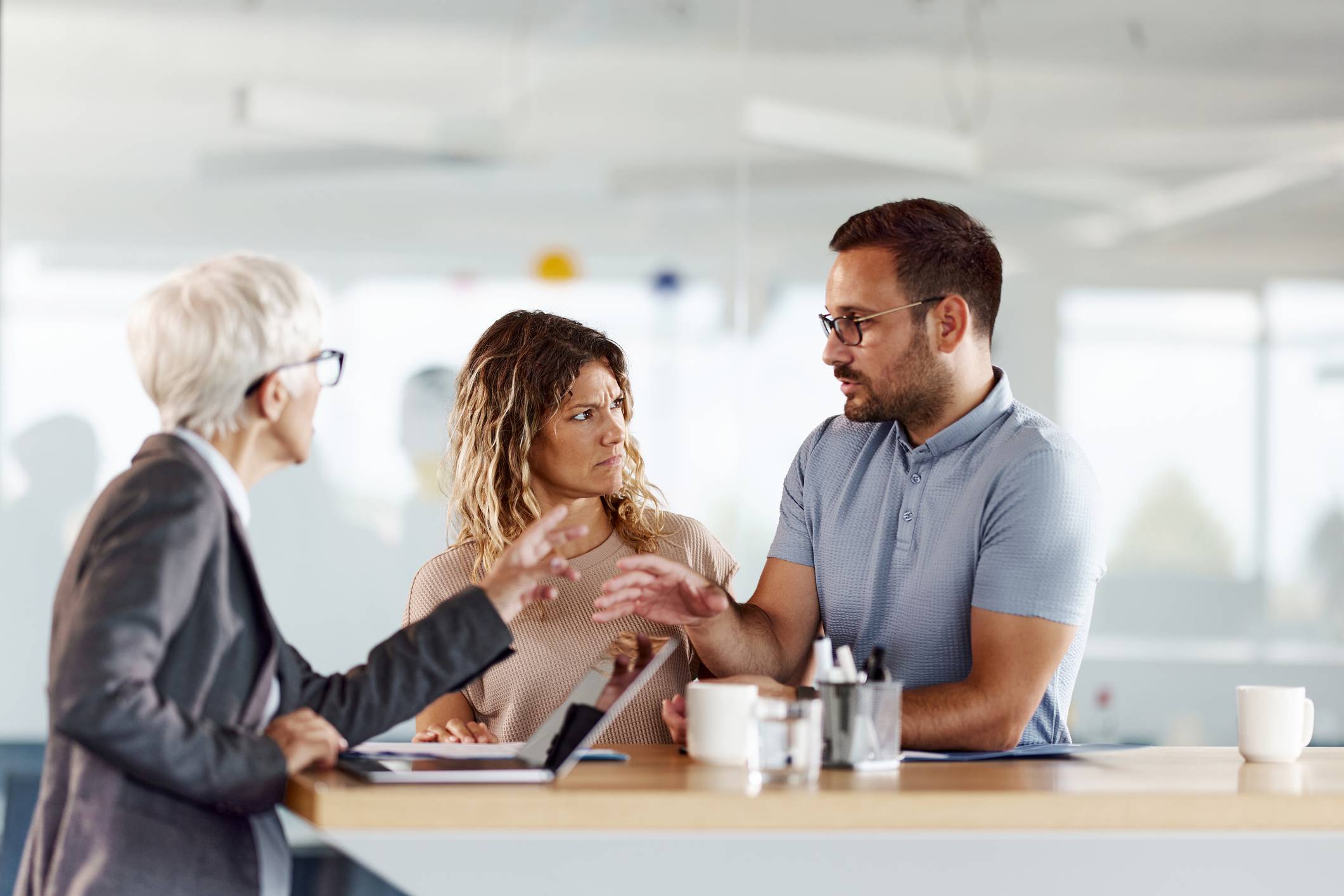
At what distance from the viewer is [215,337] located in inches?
64.7

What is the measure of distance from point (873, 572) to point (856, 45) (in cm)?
254

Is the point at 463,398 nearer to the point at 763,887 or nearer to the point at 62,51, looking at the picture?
the point at 763,887

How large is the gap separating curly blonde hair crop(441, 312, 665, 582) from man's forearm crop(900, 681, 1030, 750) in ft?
2.26

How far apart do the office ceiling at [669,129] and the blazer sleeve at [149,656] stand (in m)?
2.66

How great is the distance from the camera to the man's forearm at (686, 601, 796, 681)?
2342 millimetres

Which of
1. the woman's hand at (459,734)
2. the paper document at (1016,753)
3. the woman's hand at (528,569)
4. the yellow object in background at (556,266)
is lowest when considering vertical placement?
the woman's hand at (459,734)

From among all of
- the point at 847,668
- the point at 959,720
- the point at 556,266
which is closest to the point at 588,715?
the point at 847,668

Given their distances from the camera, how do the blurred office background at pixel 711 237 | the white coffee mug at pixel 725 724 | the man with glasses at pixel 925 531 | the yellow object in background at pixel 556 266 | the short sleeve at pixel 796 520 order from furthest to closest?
1. the yellow object in background at pixel 556 266
2. the blurred office background at pixel 711 237
3. the short sleeve at pixel 796 520
4. the man with glasses at pixel 925 531
5. the white coffee mug at pixel 725 724

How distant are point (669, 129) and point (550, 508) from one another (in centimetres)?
203

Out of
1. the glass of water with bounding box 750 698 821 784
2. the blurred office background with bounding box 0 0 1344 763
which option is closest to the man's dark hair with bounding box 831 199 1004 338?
the glass of water with bounding box 750 698 821 784

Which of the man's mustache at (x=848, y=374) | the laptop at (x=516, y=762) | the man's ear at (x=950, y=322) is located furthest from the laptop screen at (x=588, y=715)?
Result: the man's ear at (x=950, y=322)

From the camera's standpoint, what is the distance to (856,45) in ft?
14.6

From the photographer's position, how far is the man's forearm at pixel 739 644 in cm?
234

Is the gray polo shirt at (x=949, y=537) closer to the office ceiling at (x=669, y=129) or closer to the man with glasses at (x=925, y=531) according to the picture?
the man with glasses at (x=925, y=531)
